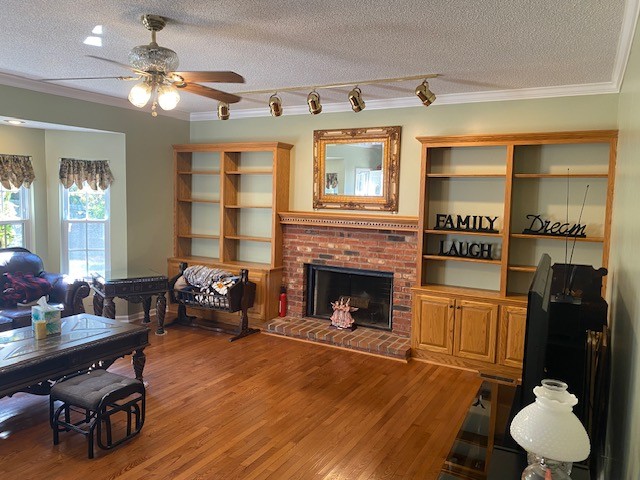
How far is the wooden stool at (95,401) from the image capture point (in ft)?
10.2

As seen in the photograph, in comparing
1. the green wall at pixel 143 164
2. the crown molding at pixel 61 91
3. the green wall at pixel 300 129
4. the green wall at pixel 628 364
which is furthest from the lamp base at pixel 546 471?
the green wall at pixel 143 164

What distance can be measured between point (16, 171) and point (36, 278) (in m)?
1.45

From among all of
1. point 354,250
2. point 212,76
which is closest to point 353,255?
point 354,250

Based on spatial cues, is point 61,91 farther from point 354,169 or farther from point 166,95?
point 354,169

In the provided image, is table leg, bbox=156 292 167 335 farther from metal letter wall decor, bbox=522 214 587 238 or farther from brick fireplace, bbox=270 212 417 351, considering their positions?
metal letter wall decor, bbox=522 214 587 238

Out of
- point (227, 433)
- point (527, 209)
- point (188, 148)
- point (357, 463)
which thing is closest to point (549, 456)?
point (357, 463)

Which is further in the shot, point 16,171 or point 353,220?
point 16,171

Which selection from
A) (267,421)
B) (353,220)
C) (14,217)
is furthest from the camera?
(14,217)

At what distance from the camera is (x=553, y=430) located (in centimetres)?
147

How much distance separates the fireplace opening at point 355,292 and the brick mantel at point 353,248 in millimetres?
93

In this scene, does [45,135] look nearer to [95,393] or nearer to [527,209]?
[95,393]

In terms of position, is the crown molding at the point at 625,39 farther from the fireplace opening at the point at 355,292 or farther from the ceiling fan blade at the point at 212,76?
the fireplace opening at the point at 355,292

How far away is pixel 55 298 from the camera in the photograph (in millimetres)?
5164

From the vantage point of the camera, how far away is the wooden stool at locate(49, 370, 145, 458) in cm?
311
